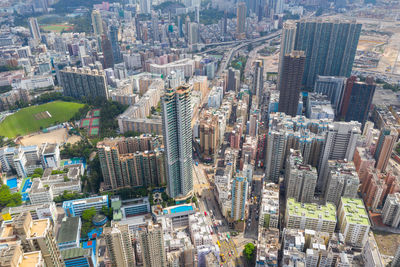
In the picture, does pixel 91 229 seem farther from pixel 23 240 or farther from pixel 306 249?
pixel 306 249

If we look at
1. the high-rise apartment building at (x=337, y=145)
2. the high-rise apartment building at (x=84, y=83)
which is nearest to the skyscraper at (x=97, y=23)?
the high-rise apartment building at (x=84, y=83)

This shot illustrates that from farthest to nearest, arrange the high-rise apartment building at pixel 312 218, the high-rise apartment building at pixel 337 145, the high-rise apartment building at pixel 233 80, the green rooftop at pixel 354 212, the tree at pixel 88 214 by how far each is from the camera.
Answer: the high-rise apartment building at pixel 233 80 < the high-rise apartment building at pixel 337 145 < the tree at pixel 88 214 < the high-rise apartment building at pixel 312 218 < the green rooftop at pixel 354 212

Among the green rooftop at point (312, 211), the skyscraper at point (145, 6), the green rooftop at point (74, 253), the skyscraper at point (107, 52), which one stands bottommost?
the green rooftop at point (74, 253)

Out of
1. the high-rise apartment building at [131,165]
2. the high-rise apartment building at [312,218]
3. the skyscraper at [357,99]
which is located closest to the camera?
the high-rise apartment building at [312,218]

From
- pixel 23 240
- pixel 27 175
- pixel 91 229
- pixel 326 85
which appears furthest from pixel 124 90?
pixel 23 240

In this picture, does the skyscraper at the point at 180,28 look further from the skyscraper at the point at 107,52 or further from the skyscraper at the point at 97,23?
the skyscraper at the point at 107,52

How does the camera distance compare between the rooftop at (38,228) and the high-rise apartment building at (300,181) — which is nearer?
the rooftop at (38,228)
